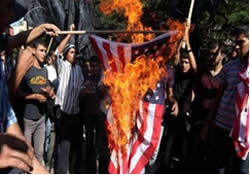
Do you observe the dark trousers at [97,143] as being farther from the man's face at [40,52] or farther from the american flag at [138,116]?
the man's face at [40,52]

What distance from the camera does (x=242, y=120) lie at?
431 centimetres

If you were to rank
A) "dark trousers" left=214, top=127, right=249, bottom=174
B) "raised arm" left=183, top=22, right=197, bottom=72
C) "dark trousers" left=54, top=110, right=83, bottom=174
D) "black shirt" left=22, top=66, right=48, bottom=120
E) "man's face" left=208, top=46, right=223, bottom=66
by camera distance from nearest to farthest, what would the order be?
1. "dark trousers" left=214, top=127, right=249, bottom=174
2. "raised arm" left=183, top=22, right=197, bottom=72
3. "black shirt" left=22, top=66, right=48, bottom=120
4. "man's face" left=208, top=46, right=223, bottom=66
5. "dark trousers" left=54, top=110, right=83, bottom=174

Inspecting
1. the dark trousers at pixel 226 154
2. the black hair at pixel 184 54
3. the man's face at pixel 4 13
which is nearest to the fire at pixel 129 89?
the black hair at pixel 184 54

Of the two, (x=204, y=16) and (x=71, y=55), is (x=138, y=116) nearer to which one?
(x=71, y=55)

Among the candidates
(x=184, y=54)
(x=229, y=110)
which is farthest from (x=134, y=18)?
(x=229, y=110)

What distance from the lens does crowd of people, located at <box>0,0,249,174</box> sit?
16.1 ft

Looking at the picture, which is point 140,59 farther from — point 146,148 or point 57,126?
point 57,126

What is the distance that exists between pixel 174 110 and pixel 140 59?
131 cm

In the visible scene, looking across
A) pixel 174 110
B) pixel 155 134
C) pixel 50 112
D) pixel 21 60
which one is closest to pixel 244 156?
pixel 155 134

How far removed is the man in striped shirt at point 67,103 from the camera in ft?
19.2

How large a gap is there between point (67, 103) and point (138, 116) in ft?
4.42

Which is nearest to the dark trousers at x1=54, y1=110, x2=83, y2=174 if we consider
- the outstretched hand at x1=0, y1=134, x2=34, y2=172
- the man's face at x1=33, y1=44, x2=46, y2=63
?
the man's face at x1=33, y1=44, x2=46, y2=63

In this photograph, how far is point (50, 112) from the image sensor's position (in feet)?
20.6

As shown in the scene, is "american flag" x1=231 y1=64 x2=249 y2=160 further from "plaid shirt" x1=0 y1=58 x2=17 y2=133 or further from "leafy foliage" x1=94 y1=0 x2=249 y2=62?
"plaid shirt" x1=0 y1=58 x2=17 y2=133
